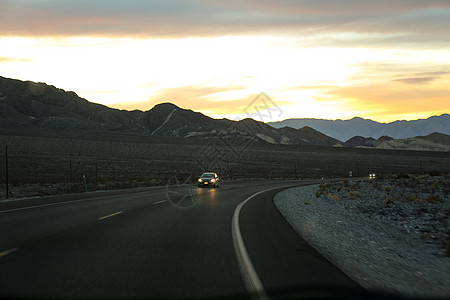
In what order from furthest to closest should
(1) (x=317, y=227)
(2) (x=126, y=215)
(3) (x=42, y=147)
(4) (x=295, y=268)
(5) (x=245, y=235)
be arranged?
(3) (x=42, y=147), (2) (x=126, y=215), (1) (x=317, y=227), (5) (x=245, y=235), (4) (x=295, y=268)

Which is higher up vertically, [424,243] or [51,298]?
[51,298]

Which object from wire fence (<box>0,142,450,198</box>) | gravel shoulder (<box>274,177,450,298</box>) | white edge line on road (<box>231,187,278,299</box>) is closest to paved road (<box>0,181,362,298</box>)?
white edge line on road (<box>231,187,278,299</box>)

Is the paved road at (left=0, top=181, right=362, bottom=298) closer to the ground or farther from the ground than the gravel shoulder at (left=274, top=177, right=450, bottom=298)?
farther from the ground

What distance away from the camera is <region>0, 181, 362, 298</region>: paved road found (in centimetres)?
562

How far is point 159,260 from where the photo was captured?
7.48 metres

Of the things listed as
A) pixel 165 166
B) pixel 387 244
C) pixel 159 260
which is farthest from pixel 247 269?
pixel 165 166

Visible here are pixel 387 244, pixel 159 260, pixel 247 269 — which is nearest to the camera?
pixel 247 269

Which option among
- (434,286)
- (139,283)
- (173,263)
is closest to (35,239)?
(173,263)

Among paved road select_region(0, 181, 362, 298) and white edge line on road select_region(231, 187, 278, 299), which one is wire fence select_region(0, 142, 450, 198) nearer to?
paved road select_region(0, 181, 362, 298)

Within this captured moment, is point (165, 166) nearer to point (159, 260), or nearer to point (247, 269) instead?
point (159, 260)

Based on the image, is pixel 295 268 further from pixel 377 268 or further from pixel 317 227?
pixel 317 227

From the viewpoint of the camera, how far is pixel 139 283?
5949 millimetres

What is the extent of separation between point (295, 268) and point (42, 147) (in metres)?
101

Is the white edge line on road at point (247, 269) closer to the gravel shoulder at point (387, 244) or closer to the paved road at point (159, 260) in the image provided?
the paved road at point (159, 260)
